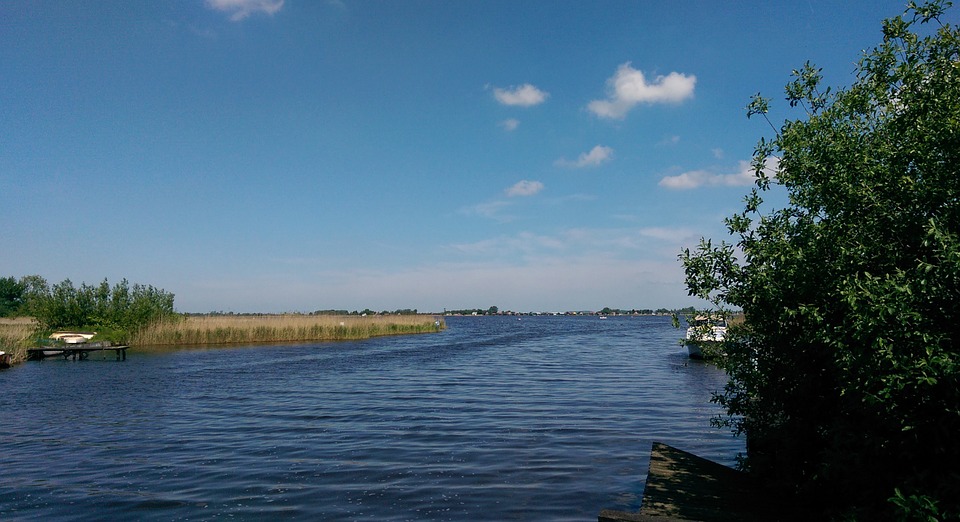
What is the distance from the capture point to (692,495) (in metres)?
9.75

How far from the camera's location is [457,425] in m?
19.7

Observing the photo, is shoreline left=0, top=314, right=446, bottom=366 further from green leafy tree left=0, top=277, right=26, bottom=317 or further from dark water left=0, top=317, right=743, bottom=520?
green leafy tree left=0, top=277, right=26, bottom=317

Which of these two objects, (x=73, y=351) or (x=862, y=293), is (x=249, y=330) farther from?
(x=862, y=293)

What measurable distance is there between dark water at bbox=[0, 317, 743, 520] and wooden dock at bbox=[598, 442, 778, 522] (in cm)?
A: 122

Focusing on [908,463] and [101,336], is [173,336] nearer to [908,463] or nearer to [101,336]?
[101,336]

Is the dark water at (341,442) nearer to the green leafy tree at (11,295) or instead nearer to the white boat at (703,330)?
the white boat at (703,330)

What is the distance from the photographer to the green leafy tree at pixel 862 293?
6062 millimetres

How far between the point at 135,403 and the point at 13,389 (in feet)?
30.1

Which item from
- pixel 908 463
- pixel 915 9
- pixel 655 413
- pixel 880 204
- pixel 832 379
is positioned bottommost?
pixel 655 413

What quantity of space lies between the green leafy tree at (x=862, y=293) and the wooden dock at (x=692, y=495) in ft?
2.11

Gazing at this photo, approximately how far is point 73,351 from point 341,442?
126 ft

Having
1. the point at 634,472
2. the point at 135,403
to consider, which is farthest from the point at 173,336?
the point at 634,472

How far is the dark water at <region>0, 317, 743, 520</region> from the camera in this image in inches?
469

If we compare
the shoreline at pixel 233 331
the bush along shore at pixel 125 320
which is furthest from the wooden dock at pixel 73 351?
the bush along shore at pixel 125 320
